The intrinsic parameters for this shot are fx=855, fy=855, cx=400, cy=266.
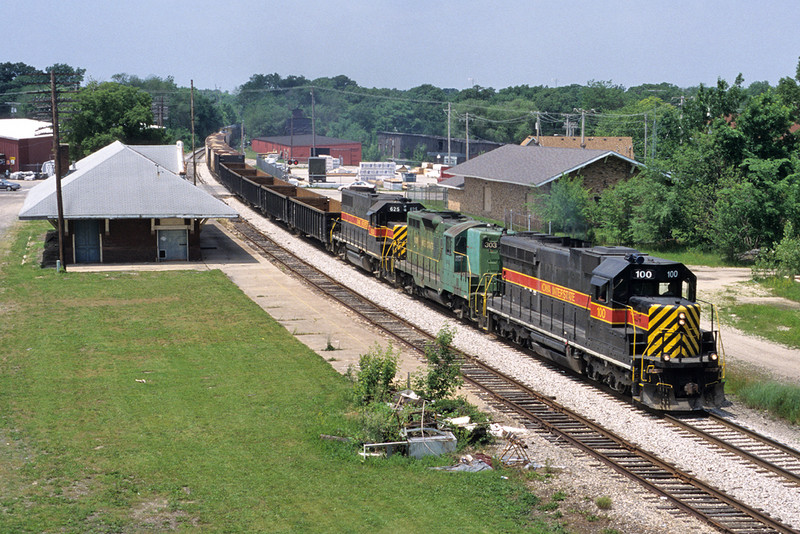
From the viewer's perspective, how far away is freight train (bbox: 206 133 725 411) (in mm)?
19250

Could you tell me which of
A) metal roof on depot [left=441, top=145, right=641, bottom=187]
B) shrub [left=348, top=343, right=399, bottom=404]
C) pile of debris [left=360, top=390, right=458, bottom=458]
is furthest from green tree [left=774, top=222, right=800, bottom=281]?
pile of debris [left=360, top=390, right=458, bottom=458]

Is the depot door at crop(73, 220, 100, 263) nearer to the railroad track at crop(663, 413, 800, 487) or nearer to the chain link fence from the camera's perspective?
the railroad track at crop(663, 413, 800, 487)

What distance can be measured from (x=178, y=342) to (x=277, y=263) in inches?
659

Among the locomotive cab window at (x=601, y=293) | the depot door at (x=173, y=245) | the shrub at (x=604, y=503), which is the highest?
the locomotive cab window at (x=601, y=293)

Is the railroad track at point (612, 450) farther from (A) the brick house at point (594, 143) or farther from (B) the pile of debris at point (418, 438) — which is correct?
(A) the brick house at point (594, 143)

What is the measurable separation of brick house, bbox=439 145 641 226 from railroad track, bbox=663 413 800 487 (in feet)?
115

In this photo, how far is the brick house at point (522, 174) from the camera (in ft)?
179

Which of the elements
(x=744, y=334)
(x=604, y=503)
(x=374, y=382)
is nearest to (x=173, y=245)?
(x=374, y=382)

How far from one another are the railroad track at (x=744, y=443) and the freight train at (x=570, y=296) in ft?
1.25

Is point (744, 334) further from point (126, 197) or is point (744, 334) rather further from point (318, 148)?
point (318, 148)

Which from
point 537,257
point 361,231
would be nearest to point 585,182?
point 361,231

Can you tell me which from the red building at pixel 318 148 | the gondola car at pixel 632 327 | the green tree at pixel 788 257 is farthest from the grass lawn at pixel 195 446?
the red building at pixel 318 148

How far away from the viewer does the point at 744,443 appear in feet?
58.5

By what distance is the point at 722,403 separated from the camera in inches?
776
